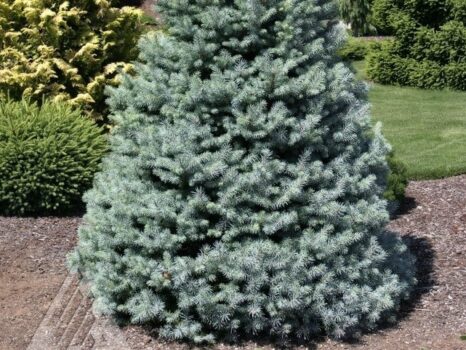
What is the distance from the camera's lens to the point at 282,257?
5160 mm

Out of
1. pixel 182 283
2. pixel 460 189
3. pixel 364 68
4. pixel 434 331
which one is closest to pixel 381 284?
pixel 434 331

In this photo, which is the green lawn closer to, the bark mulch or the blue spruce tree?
the bark mulch

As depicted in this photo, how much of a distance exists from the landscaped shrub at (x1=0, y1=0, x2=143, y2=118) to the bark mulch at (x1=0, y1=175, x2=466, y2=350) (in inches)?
61.5

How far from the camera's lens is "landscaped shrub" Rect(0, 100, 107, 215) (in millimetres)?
7906

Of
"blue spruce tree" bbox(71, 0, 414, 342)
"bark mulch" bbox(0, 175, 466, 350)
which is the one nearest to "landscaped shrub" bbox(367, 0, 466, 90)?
"bark mulch" bbox(0, 175, 466, 350)

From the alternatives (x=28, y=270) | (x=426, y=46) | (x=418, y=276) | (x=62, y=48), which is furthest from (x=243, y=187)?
(x=426, y=46)

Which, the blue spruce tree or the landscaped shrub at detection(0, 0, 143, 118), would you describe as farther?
the landscaped shrub at detection(0, 0, 143, 118)

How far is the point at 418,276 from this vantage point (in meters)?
6.54

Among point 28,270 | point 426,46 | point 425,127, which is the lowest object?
point 425,127

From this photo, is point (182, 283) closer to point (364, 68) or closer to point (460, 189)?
point (460, 189)

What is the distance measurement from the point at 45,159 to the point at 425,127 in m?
5.96

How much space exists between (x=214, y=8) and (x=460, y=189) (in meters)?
4.36

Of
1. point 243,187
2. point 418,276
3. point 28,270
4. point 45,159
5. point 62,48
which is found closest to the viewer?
point 243,187

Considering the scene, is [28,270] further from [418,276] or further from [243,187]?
[418,276]
